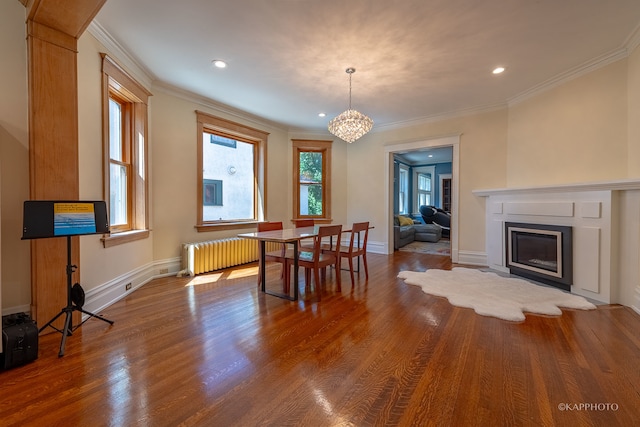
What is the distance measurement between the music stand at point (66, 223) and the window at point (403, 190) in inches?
330

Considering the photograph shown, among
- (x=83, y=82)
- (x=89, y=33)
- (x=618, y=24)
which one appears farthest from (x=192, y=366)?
(x=618, y=24)

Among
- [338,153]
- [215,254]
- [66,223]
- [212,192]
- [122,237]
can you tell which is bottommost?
[215,254]

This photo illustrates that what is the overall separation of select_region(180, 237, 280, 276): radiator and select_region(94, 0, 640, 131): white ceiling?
90.7 inches

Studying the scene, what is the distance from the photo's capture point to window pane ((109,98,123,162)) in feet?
10.7

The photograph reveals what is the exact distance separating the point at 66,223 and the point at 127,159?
170cm

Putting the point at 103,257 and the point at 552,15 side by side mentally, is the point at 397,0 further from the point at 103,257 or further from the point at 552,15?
the point at 103,257

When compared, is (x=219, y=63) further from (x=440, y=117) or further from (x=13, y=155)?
(x=440, y=117)

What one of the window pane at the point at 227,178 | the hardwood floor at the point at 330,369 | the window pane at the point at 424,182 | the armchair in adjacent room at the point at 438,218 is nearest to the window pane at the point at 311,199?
the window pane at the point at 227,178

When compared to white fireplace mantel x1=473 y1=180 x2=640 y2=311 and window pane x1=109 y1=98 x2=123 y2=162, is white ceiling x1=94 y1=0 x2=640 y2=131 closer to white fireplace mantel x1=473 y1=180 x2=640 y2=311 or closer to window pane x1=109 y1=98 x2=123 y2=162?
window pane x1=109 y1=98 x2=123 y2=162

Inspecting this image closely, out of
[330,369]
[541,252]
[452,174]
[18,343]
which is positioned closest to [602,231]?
[541,252]

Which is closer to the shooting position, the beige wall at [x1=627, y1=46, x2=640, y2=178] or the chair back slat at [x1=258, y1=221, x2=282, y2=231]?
the beige wall at [x1=627, y1=46, x2=640, y2=178]

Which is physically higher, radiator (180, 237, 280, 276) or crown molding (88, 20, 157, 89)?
crown molding (88, 20, 157, 89)

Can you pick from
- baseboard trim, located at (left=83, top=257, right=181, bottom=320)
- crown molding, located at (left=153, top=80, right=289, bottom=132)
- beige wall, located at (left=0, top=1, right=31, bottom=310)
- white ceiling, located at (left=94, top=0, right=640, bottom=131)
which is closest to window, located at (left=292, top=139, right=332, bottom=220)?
crown molding, located at (left=153, top=80, right=289, bottom=132)

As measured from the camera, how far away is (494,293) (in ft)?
10.8
